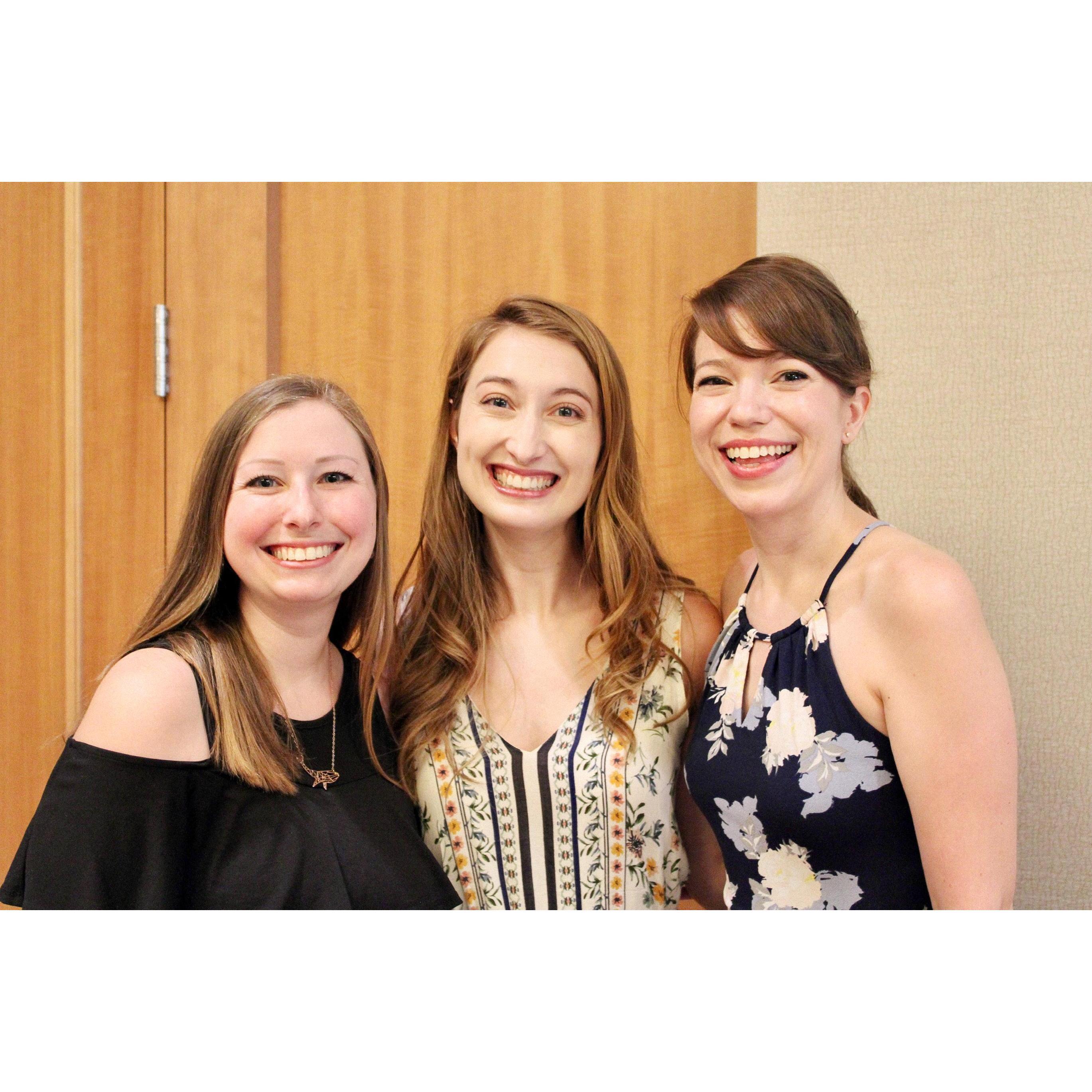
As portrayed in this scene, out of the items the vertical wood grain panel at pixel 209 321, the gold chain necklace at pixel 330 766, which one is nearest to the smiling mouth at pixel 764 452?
the gold chain necklace at pixel 330 766

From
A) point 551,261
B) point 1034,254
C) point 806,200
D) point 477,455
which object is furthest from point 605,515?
point 1034,254

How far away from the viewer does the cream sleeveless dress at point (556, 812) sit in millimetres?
1314

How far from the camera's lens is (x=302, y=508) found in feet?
3.90

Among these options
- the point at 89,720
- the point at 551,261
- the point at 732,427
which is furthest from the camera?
the point at 551,261

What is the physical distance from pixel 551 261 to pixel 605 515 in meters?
0.46

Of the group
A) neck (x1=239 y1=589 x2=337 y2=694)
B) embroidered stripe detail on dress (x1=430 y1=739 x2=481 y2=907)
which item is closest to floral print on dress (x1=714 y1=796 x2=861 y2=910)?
embroidered stripe detail on dress (x1=430 y1=739 x2=481 y2=907)

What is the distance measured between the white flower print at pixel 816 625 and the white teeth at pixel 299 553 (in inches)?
24.1

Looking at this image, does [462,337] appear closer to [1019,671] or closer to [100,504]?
[100,504]

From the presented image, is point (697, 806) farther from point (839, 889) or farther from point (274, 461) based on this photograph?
point (274, 461)

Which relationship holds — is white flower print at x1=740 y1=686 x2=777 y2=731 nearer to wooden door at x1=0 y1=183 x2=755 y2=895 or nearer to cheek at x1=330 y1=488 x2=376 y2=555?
wooden door at x1=0 y1=183 x2=755 y2=895

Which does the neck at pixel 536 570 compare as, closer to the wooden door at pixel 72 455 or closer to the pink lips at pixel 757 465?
the pink lips at pixel 757 465

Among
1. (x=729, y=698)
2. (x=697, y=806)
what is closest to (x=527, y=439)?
(x=729, y=698)

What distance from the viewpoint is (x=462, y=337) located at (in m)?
1.41

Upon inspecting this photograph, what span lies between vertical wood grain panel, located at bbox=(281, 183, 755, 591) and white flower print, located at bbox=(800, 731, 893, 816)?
48 centimetres
